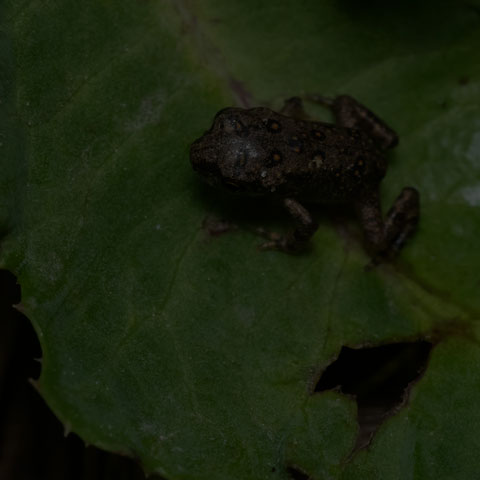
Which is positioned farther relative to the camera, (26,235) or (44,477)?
(44,477)

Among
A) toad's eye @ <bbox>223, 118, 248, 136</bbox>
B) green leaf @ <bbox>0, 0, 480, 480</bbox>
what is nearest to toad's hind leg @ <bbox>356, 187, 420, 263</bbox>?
green leaf @ <bbox>0, 0, 480, 480</bbox>

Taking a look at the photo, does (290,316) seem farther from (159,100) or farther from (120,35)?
(120,35)

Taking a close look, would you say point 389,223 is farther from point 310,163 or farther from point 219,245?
point 219,245

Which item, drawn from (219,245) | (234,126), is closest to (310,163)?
(234,126)

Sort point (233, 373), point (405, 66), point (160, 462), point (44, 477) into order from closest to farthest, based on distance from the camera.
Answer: point (160, 462) → point (233, 373) → point (405, 66) → point (44, 477)

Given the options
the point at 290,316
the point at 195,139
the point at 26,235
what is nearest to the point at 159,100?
the point at 195,139

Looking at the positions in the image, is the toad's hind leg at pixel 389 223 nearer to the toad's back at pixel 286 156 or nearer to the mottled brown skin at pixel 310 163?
the mottled brown skin at pixel 310 163

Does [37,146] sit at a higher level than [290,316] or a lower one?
higher
